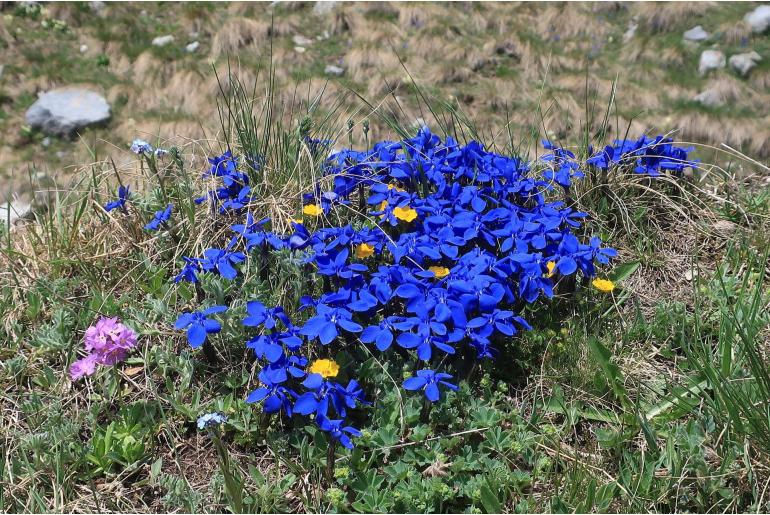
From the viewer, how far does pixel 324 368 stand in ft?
7.09

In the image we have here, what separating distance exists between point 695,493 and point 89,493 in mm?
1765

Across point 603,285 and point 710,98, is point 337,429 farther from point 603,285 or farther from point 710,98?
point 710,98

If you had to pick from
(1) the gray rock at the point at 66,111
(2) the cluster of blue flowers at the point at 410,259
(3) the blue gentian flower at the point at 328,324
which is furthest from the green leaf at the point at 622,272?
(1) the gray rock at the point at 66,111

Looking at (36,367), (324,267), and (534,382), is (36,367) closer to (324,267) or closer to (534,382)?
(324,267)

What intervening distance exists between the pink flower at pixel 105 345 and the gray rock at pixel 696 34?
6442 mm

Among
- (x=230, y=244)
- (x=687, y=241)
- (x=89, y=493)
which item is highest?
(x=230, y=244)

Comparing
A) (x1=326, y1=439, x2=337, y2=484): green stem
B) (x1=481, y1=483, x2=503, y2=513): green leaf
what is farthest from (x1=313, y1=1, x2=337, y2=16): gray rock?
(x1=481, y1=483, x2=503, y2=513): green leaf

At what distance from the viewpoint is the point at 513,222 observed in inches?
101

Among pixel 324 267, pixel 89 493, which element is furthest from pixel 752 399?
pixel 89 493

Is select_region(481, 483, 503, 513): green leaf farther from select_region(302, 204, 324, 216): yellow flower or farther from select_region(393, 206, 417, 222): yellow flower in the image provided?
select_region(302, 204, 324, 216): yellow flower

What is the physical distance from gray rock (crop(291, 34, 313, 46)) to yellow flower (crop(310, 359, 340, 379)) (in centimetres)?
554

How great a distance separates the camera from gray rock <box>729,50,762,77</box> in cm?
657

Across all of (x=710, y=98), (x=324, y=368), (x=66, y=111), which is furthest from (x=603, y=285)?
(x=66, y=111)

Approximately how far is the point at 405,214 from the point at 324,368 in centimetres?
71
